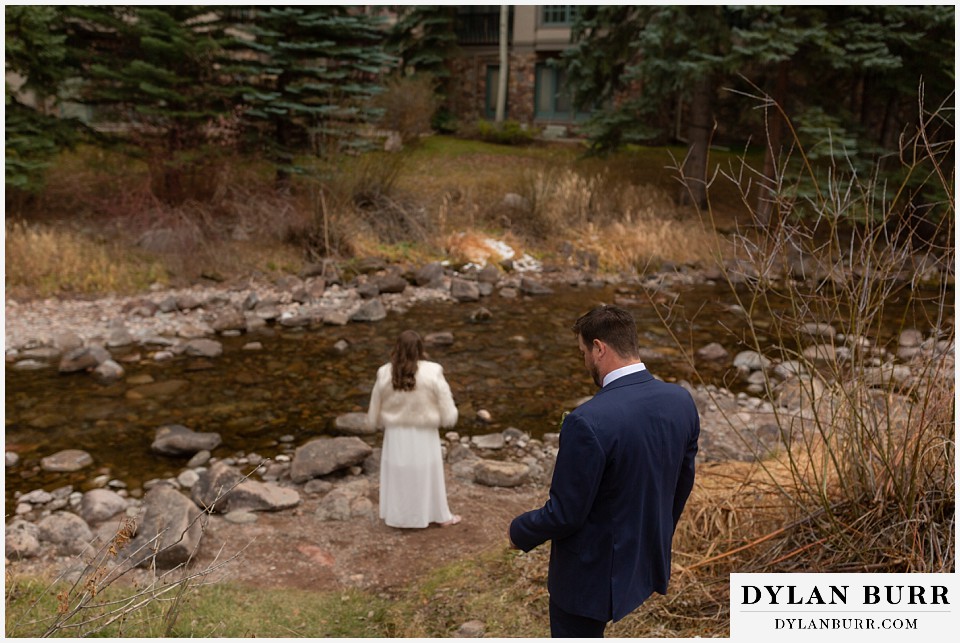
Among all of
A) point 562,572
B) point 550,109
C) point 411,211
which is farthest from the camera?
point 550,109

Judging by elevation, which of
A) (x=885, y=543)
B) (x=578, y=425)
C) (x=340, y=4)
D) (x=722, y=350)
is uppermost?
(x=340, y=4)

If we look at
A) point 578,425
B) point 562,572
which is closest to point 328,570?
point 562,572

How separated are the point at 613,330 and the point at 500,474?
4225 millimetres

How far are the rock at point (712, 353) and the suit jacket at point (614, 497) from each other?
8.15m

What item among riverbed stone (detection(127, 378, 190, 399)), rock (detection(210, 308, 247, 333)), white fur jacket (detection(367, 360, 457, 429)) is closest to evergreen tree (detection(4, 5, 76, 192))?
rock (detection(210, 308, 247, 333))

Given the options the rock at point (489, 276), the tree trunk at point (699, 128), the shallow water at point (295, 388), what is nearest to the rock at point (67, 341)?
the shallow water at point (295, 388)

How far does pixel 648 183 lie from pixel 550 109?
10.2 meters

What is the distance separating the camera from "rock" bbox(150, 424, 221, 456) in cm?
796

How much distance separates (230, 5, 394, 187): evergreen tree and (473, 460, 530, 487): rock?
9753 millimetres

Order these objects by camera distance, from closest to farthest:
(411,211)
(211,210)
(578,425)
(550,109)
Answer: (578,425), (211,210), (411,211), (550,109)

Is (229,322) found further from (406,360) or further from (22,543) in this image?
(406,360)

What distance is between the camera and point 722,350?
443 inches

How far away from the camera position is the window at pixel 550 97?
28.7m

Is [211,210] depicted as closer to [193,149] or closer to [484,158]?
[193,149]
